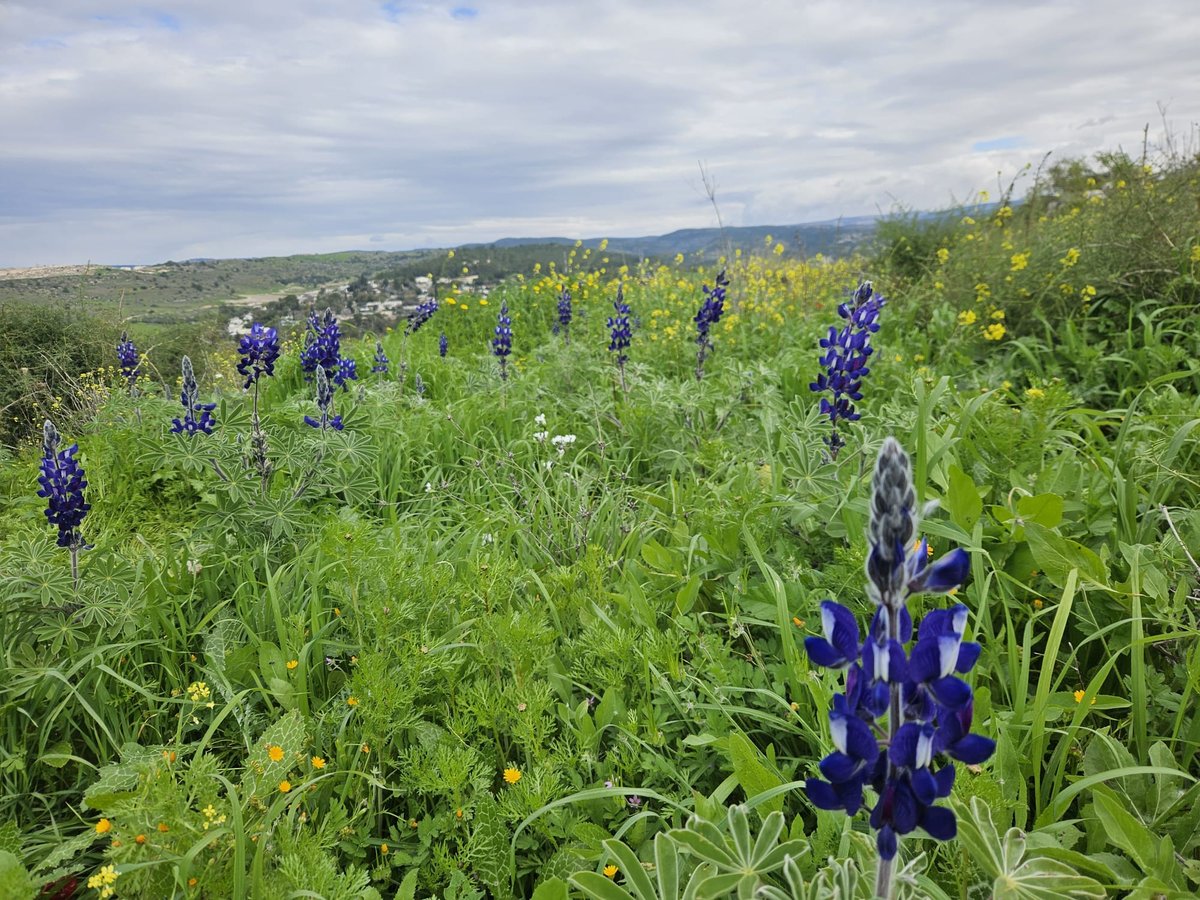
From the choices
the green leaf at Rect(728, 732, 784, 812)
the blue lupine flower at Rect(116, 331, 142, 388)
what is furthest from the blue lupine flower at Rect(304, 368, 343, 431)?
the green leaf at Rect(728, 732, 784, 812)

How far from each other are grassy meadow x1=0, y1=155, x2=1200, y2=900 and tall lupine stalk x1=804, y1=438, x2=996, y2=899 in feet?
0.74

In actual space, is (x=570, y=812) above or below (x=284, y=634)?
below

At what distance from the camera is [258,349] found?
11.1 ft

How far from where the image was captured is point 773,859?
1207 millimetres

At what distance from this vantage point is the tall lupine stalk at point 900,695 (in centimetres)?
88

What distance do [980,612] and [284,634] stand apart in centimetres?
225

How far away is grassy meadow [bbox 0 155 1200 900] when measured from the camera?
156 cm

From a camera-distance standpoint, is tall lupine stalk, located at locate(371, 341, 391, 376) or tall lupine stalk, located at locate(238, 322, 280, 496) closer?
tall lupine stalk, located at locate(238, 322, 280, 496)

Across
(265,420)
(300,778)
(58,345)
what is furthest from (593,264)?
(300,778)

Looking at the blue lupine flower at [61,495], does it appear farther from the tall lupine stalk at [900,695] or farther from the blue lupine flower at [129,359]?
the tall lupine stalk at [900,695]

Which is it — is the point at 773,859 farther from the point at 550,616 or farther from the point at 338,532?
the point at 338,532

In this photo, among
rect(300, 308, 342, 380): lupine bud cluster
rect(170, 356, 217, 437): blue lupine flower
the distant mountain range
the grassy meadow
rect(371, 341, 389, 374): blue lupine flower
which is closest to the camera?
the grassy meadow

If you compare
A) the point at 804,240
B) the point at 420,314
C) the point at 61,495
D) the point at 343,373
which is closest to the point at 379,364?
the point at 420,314

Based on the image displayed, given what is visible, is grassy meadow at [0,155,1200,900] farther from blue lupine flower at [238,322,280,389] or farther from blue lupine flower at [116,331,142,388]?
blue lupine flower at [116,331,142,388]
